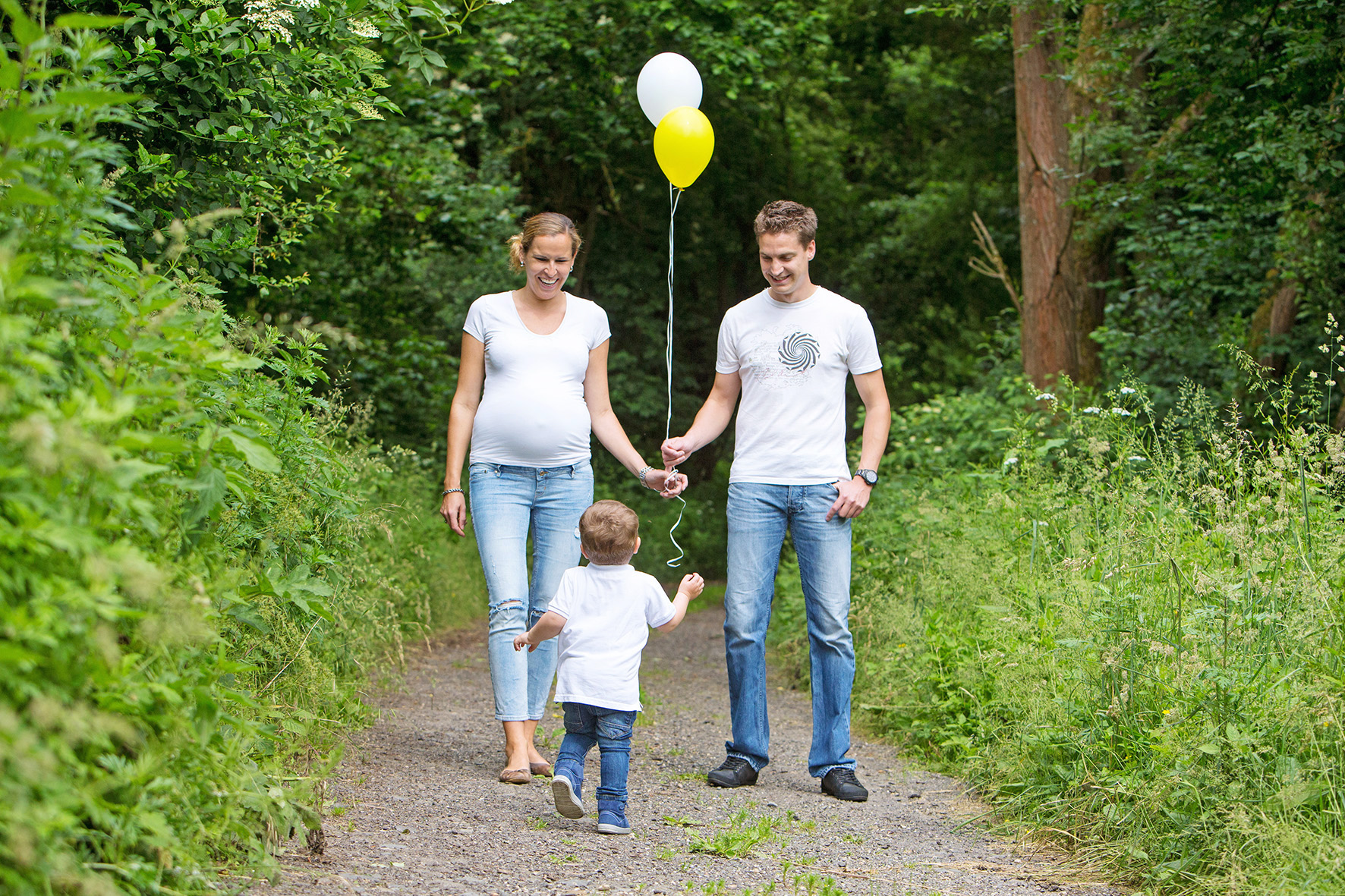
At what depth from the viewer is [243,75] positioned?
3.79 m

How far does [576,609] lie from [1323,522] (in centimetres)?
249

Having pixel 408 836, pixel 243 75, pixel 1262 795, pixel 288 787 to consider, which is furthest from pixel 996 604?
pixel 243 75

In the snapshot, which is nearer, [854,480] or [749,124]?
[854,480]

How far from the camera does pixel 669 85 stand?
18.1 ft

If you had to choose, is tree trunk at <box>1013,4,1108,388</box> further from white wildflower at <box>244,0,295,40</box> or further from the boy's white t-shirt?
white wildflower at <box>244,0,295,40</box>

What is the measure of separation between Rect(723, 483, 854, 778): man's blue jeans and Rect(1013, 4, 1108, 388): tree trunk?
6.03 metres

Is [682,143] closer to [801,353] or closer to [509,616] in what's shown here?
[801,353]

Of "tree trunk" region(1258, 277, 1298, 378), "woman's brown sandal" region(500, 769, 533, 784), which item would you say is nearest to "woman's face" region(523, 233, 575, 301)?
"woman's brown sandal" region(500, 769, 533, 784)

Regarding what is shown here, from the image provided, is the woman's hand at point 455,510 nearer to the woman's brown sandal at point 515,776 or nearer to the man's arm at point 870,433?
the woman's brown sandal at point 515,776

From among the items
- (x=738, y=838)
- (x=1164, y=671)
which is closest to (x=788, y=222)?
(x=1164, y=671)

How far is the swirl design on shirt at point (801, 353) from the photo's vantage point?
424 cm

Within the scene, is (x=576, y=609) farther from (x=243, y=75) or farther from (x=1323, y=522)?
(x=1323, y=522)

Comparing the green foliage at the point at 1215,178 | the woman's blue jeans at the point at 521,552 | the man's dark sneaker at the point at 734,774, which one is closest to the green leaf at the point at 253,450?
the woman's blue jeans at the point at 521,552

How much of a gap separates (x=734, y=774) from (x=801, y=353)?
155 centimetres
